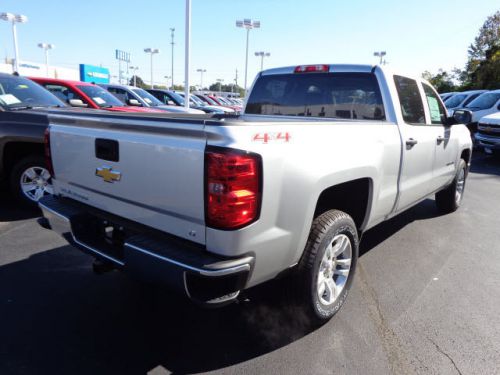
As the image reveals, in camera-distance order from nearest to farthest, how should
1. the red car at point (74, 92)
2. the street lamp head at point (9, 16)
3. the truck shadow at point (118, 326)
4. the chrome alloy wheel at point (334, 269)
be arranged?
1. the truck shadow at point (118, 326)
2. the chrome alloy wheel at point (334, 269)
3. the red car at point (74, 92)
4. the street lamp head at point (9, 16)

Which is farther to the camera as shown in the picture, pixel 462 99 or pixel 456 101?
pixel 456 101

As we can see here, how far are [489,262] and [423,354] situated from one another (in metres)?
2.10

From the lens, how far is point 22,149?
5.14 m

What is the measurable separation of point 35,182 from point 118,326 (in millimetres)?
3175

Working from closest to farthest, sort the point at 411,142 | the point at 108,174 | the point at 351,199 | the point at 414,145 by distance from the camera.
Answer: the point at 108,174
the point at 351,199
the point at 411,142
the point at 414,145

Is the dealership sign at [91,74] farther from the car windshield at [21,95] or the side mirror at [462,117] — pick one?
the side mirror at [462,117]

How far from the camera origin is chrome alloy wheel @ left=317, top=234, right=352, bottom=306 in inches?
111

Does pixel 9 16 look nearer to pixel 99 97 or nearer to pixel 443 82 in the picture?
Result: pixel 99 97

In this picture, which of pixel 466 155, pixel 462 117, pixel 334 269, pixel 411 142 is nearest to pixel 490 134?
pixel 466 155

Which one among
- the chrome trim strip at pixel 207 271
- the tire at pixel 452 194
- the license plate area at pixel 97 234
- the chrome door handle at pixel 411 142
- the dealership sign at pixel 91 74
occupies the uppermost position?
the dealership sign at pixel 91 74

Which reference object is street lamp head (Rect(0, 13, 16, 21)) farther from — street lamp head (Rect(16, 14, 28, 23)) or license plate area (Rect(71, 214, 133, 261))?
license plate area (Rect(71, 214, 133, 261))

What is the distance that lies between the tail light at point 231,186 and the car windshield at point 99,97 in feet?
22.1

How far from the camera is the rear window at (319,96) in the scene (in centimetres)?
376

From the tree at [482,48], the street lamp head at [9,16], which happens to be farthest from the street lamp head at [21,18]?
the tree at [482,48]
